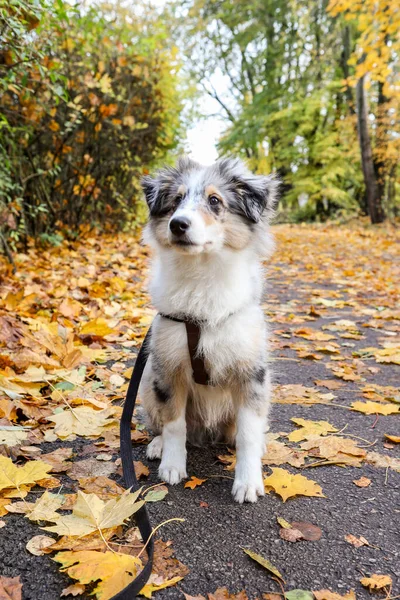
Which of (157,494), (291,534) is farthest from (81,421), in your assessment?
(291,534)

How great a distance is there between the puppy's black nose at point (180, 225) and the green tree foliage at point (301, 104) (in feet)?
65.4

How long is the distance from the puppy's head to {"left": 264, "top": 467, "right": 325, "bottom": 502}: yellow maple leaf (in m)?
1.17

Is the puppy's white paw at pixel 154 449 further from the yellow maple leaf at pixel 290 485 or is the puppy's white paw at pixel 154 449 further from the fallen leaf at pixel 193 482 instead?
the yellow maple leaf at pixel 290 485

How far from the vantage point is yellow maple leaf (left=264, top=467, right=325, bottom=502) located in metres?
2.33

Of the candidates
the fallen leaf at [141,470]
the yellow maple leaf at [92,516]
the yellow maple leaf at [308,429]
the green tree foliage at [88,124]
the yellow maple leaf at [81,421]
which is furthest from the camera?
the green tree foliage at [88,124]

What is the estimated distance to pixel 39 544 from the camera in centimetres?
186

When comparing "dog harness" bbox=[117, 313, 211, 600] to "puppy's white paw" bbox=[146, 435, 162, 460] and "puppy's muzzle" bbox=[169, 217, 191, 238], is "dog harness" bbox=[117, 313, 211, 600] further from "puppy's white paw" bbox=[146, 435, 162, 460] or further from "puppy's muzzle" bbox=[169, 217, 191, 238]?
"puppy's muzzle" bbox=[169, 217, 191, 238]

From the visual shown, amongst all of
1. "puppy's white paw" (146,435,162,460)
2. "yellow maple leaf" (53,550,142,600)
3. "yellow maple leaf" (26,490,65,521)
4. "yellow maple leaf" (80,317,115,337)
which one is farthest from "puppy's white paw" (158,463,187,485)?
"yellow maple leaf" (80,317,115,337)

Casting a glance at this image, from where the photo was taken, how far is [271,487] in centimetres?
241

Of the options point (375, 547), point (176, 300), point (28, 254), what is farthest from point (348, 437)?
point (28, 254)

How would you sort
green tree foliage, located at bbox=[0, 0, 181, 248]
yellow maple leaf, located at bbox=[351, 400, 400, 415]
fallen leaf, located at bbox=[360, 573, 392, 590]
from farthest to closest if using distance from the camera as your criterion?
1. green tree foliage, located at bbox=[0, 0, 181, 248]
2. yellow maple leaf, located at bbox=[351, 400, 400, 415]
3. fallen leaf, located at bbox=[360, 573, 392, 590]

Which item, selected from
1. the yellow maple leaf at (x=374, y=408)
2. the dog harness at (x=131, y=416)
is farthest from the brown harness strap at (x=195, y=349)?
the yellow maple leaf at (x=374, y=408)

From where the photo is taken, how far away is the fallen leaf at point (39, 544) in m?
1.82

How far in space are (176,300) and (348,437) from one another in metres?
1.37
